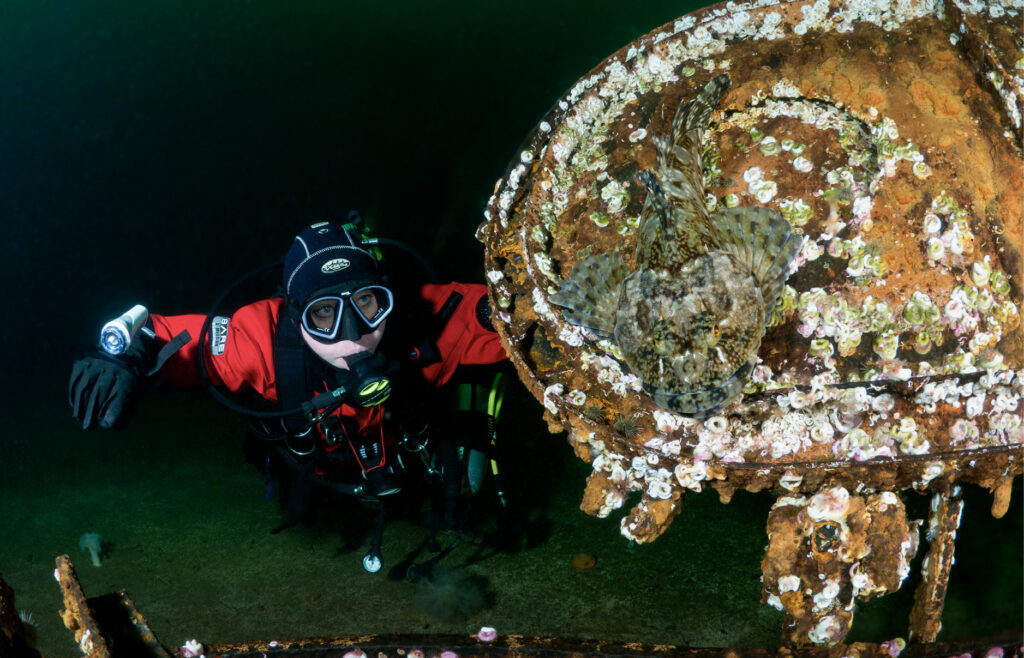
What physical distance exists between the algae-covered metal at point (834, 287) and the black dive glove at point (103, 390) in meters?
2.22

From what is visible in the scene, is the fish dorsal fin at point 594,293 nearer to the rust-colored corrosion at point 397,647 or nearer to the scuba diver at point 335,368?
the rust-colored corrosion at point 397,647

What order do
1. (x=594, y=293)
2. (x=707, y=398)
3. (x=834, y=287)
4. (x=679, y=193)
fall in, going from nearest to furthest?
(x=707, y=398) < (x=834, y=287) < (x=679, y=193) < (x=594, y=293)

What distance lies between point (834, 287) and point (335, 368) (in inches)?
116

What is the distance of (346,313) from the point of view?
345 centimetres

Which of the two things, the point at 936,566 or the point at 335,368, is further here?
the point at 335,368

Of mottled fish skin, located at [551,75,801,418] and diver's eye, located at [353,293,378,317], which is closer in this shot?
mottled fish skin, located at [551,75,801,418]

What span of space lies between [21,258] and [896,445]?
16.4m

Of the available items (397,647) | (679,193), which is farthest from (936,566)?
(397,647)

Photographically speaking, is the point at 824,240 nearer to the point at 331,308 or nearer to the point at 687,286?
the point at 687,286

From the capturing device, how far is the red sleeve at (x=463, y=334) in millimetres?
3947

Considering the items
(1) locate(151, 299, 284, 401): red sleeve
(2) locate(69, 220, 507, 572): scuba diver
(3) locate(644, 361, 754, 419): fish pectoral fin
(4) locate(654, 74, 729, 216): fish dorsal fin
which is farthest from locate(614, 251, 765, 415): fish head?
(1) locate(151, 299, 284, 401): red sleeve

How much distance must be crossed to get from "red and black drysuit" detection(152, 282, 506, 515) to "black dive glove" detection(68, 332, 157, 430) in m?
0.42

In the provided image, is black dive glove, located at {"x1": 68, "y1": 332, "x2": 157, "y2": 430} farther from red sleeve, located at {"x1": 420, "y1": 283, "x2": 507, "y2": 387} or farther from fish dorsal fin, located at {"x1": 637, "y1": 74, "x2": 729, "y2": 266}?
fish dorsal fin, located at {"x1": 637, "y1": 74, "x2": 729, "y2": 266}

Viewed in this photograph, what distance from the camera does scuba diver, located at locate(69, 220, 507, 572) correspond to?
334 cm
